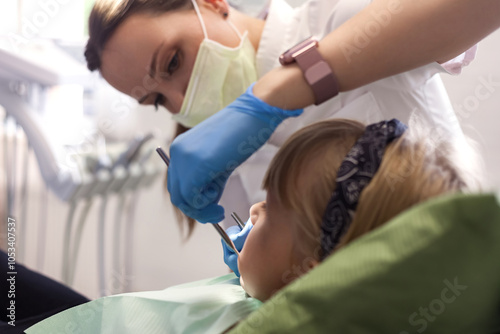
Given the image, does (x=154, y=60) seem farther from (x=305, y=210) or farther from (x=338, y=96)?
(x=305, y=210)

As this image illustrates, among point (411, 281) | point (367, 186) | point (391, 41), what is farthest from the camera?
point (391, 41)

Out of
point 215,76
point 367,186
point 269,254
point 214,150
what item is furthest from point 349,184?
point 215,76

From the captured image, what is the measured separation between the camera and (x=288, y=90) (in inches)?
35.8

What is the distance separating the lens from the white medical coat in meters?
1.08

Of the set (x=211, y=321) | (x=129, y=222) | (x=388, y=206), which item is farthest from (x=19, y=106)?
(x=388, y=206)

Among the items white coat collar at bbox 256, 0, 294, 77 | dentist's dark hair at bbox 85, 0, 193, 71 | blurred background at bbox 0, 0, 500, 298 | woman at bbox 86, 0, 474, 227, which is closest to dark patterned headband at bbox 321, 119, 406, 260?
woman at bbox 86, 0, 474, 227

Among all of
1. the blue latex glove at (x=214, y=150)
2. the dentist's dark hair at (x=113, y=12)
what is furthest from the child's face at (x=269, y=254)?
the dentist's dark hair at (x=113, y=12)

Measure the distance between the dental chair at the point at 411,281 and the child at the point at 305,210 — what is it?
15 centimetres

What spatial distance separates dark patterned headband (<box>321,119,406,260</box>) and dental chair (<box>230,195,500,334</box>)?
0.14 m

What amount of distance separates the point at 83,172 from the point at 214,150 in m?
1.00

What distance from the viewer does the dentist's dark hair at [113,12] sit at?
1275mm

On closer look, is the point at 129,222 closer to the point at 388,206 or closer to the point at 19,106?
the point at 19,106

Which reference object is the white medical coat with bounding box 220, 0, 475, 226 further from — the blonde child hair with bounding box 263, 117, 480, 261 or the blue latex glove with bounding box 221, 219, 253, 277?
the blonde child hair with bounding box 263, 117, 480, 261

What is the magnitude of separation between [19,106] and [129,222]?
28.7 inches
